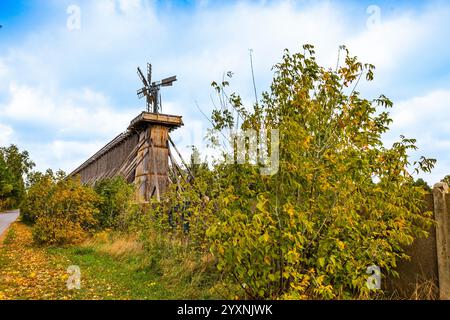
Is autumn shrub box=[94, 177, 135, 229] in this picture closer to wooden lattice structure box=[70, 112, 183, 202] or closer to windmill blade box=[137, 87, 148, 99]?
wooden lattice structure box=[70, 112, 183, 202]

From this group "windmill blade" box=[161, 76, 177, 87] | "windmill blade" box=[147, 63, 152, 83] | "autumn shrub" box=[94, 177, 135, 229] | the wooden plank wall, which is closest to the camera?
"autumn shrub" box=[94, 177, 135, 229]

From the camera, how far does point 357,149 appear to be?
15.1 ft

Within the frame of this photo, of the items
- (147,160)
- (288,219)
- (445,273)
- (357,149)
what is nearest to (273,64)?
(357,149)

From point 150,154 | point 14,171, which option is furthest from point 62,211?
point 14,171

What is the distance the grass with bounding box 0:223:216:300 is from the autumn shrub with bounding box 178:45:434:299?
1.90 meters

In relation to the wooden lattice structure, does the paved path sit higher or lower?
lower

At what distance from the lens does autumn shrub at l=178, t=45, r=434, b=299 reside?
423 cm

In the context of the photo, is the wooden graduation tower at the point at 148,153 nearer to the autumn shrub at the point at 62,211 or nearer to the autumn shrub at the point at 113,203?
the autumn shrub at the point at 113,203

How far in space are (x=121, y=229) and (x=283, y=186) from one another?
10.8 metres

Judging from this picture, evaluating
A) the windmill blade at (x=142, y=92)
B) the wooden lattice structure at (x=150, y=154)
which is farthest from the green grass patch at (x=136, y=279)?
the windmill blade at (x=142, y=92)

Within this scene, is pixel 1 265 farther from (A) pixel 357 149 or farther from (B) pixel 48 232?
(A) pixel 357 149

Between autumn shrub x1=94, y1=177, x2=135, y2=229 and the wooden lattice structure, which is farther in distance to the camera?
the wooden lattice structure

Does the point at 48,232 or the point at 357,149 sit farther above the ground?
the point at 357,149

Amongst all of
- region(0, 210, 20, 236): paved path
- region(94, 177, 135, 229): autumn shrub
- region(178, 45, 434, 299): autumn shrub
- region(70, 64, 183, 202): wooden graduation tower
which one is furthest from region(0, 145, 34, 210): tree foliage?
region(178, 45, 434, 299): autumn shrub
